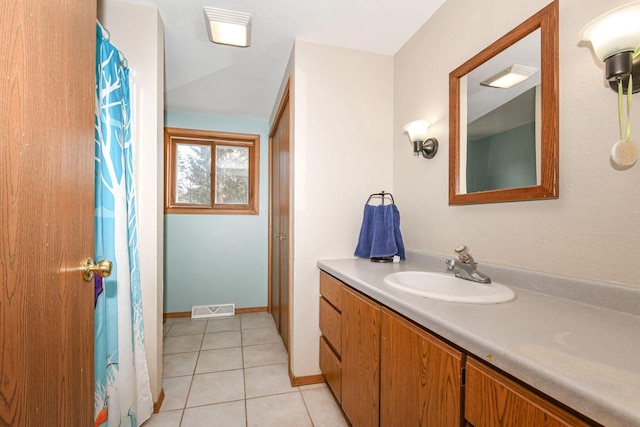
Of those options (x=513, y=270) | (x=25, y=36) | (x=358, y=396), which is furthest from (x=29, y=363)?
(x=513, y=270)

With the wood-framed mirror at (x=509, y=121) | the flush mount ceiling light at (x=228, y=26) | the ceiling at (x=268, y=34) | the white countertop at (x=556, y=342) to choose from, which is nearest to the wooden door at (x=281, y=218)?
the ceiling at (x=268, y=34)

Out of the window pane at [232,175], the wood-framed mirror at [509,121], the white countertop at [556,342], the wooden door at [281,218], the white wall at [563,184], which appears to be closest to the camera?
the white countertop at [556,342]

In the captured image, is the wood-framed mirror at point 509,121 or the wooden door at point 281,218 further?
the wooden door at point 281,218

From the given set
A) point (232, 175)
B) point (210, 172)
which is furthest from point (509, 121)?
point (210, 172)

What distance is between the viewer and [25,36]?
52cm

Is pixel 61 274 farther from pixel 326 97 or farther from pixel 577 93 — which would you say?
pixel 326 97

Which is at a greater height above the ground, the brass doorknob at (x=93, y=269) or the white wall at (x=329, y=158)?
the white wall at (x=329, y=158)

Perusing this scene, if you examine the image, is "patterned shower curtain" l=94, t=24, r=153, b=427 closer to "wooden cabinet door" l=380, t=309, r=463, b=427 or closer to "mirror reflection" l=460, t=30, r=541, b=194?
"wooden cabinet door" l=380, t=309, r=463, b=427

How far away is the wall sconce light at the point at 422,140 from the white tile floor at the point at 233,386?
5.29ft

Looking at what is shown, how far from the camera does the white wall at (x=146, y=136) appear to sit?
1576 millimetres

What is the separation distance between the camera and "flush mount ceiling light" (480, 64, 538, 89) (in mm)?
1117

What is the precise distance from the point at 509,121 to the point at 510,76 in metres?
0.19

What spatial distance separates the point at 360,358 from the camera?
125 cm

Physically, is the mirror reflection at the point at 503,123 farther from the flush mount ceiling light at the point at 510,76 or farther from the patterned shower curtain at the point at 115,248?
the patterned shower curtain at the point at 115,248
